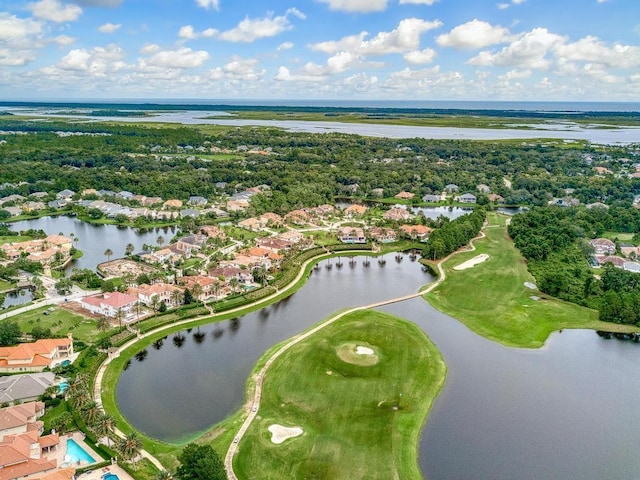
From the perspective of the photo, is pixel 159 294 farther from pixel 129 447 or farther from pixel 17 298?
pixel 129 447

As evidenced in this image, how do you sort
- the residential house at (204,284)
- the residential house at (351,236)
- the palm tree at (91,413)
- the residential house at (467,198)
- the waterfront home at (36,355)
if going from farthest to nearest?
the residential house at (467,198) → the residential house at (351,236) → the residential house at (204,284) → the waterfront home at (36,355) → the palm tree at (91,413)

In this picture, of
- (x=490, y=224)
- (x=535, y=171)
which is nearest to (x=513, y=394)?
(x=490, y=224)

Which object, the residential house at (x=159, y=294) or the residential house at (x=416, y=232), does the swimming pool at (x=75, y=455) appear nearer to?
the residential house at (x=159, y=294)

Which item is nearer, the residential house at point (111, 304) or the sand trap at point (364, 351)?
the sand trap at point (364, 351)

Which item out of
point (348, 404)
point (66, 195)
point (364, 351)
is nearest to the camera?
point (348, 404)

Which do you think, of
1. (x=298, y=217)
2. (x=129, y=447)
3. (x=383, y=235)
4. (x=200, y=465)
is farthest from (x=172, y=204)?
(x=200, y=465)

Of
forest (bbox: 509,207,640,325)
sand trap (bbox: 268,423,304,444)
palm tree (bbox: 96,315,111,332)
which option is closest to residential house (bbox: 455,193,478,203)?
forest (bbox: 509,207,640,325)

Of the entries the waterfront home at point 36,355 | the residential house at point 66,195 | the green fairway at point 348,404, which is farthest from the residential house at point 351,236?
the residential house at point 66,195
